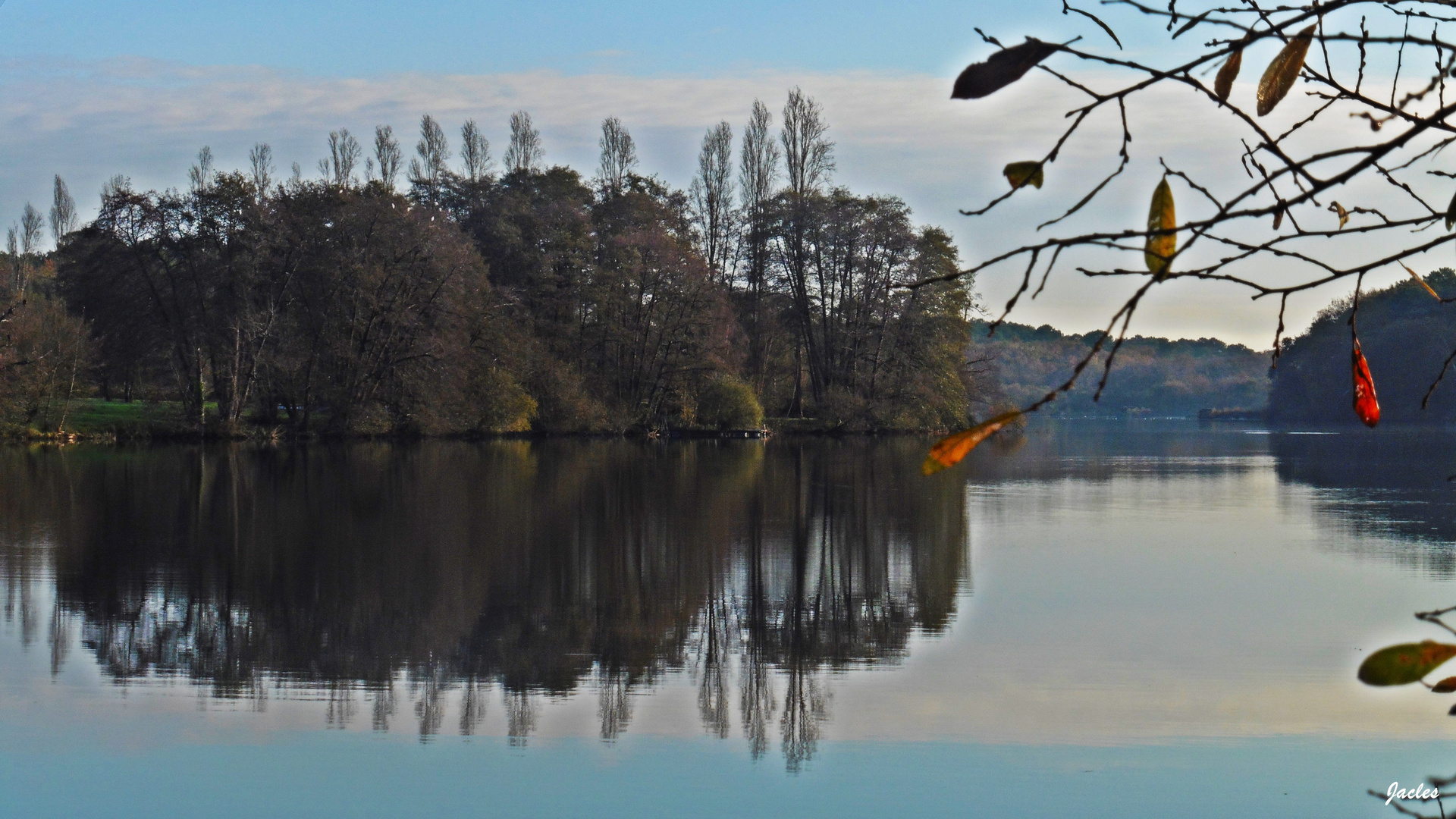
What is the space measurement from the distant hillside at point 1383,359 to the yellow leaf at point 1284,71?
63.8 m

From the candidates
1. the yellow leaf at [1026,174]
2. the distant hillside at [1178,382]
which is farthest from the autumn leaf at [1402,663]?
the distant hillside at [1178,382]

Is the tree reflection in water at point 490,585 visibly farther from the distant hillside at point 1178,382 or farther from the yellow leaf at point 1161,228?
the distant hillside at point 1178,382

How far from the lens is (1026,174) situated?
46.1 inches

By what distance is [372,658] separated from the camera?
23.0ft

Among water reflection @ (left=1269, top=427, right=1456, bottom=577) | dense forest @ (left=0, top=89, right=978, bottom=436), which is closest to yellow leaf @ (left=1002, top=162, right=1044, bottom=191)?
water reflection @ (left=1269, top=427, right=1456, bottom=577)

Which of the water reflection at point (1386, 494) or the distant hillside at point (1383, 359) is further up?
the distant hillside at point (1383, 359)

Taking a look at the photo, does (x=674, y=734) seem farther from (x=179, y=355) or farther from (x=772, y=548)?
(x=179, y=355)

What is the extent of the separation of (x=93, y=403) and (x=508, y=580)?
37.1 metres

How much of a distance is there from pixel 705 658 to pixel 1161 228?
628 cm

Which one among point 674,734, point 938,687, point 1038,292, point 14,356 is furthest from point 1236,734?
point 14,356

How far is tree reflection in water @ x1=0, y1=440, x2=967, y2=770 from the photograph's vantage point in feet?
21.5

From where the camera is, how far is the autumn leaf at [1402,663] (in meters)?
1.00

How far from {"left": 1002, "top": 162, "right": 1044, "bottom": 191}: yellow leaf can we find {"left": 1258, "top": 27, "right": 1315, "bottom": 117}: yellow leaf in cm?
35

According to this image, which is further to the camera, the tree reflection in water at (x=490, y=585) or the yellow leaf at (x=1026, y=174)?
the tree reflection in water at (x=490, y=585)
